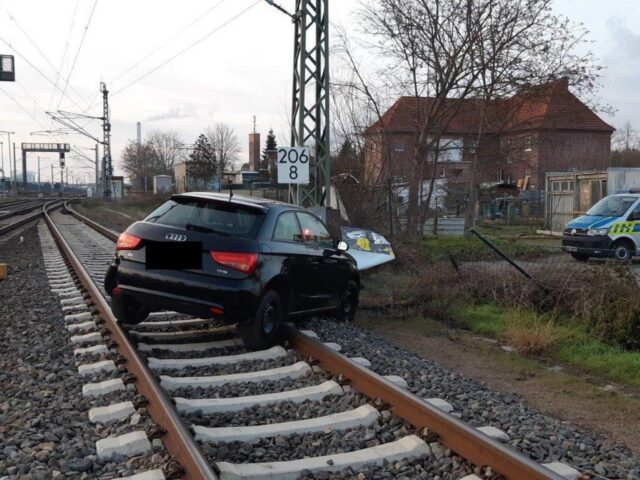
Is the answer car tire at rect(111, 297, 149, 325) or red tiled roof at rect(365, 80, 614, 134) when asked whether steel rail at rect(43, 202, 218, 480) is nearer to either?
car tire at rect(111, 297, 149, 325)

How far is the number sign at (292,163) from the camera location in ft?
42.8

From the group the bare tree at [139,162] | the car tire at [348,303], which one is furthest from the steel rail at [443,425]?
the bare tree at [139,162]

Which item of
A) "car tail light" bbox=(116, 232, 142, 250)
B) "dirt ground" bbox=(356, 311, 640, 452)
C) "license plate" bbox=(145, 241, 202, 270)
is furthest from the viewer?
"car tail light" bbox=(116, 232, 142, 250)

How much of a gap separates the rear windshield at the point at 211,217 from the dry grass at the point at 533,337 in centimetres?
362

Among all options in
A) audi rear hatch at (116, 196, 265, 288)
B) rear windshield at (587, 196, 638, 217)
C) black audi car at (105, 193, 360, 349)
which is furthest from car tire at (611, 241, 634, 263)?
audi rear hatch at (116, 196, 265, 288)

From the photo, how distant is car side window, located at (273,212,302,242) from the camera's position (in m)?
6.90

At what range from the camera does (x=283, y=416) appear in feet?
15.8

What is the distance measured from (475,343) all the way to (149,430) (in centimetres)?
519

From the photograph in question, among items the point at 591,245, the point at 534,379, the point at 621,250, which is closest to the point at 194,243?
the point at 534,379

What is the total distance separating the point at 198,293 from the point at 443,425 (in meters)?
2.94

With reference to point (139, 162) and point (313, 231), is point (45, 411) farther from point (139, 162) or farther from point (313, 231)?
point (139, 162)

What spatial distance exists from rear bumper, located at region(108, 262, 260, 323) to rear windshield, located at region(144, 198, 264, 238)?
0.52 metres

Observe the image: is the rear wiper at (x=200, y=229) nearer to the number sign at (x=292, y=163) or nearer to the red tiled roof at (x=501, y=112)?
the number sign at (x=292, y=163)

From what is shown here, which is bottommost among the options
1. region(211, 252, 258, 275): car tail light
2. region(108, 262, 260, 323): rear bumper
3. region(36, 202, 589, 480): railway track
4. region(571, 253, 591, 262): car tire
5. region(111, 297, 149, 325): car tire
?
region(571, 253, 591, 262): car tire
